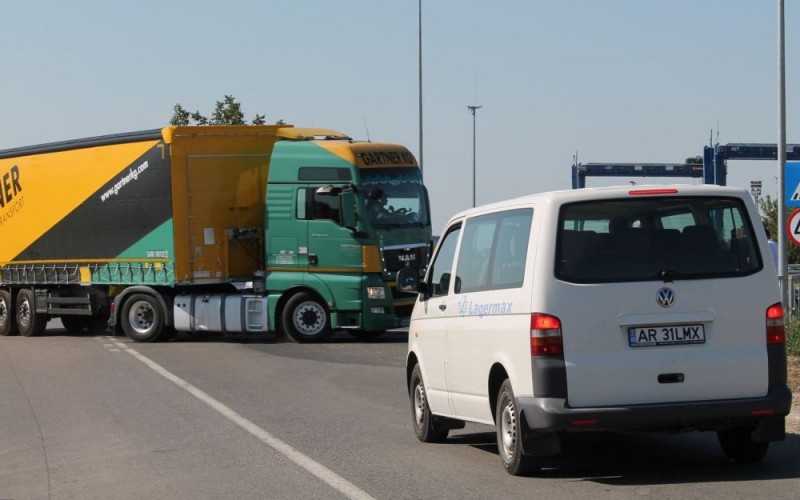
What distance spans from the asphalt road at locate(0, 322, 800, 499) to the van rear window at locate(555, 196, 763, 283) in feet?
4.52

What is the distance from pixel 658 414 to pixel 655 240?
Answer: 1.15 meters

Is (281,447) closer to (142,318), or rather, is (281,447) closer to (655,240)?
(655,240)

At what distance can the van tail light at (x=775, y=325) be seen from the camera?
8.51m

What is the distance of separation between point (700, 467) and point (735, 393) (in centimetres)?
95

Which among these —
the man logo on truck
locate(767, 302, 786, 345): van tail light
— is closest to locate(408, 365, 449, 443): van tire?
locate(767, 302, 786, 345): van tail light

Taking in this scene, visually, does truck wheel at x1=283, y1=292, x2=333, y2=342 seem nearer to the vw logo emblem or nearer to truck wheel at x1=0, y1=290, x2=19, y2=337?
truck wheel at x1=0, y1=290, x2=19, y2=337

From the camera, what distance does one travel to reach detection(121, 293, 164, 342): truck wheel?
25172 mm

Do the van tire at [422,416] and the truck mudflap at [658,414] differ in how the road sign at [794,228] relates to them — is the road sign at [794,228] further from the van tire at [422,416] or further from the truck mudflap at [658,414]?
the truck mudflap at [658,414]

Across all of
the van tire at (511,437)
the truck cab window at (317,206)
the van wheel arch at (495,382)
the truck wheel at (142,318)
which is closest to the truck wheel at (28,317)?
the truck wheel at (142,318)

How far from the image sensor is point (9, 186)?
94.7 ft

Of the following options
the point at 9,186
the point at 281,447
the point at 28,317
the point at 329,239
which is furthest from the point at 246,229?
the point at 281,447

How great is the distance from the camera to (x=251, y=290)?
2470 centimetres

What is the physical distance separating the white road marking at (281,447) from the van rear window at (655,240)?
195cm

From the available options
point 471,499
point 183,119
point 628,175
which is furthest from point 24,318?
point 628,175
